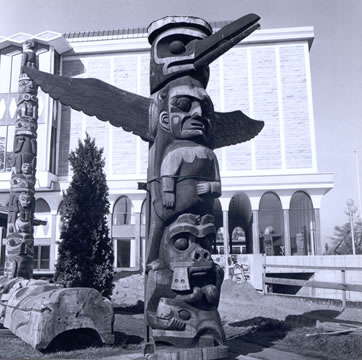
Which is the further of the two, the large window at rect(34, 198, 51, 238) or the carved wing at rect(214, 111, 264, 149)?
the large window at rect(34, 198, 51, 238)

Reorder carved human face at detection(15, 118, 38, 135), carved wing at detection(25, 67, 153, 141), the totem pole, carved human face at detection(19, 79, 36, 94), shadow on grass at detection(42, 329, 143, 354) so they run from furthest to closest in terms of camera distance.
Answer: carved human face at detection(19, 79, 36, 94) → carved human face at detection(15, 118, 38, 135) → the totem pole → shadow on grass at detection(42, 329, 143, 354) → carved wing at detection(25, 67, 153, 141)

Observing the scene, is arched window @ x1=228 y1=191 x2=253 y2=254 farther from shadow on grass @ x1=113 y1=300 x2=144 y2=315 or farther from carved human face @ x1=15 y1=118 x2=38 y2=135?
carved human face @ x1=15 y1=118 x2=38 y2=135

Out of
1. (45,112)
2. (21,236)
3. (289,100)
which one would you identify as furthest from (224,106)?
(21,236)

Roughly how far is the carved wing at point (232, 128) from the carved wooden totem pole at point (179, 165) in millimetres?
1482

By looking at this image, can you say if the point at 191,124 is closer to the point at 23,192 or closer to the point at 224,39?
the point at 224,39

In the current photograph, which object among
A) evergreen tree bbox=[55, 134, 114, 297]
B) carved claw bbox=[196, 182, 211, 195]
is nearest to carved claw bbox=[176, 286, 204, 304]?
carved claw bbox=[196, 182, 211, 195]

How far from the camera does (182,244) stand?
518 centimetres

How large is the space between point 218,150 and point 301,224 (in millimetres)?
7561

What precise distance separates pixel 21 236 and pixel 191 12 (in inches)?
305

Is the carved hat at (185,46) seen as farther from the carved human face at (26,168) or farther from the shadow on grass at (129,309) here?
the shadow on grass at (129,309)

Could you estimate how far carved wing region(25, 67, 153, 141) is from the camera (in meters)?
6.09

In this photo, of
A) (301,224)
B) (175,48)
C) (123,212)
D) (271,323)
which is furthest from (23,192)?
(301,224)

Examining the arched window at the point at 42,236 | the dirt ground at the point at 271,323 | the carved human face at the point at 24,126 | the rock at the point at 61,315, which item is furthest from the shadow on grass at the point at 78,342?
the arched window at the point at 42,236

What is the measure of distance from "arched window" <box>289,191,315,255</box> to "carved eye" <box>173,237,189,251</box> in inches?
907
